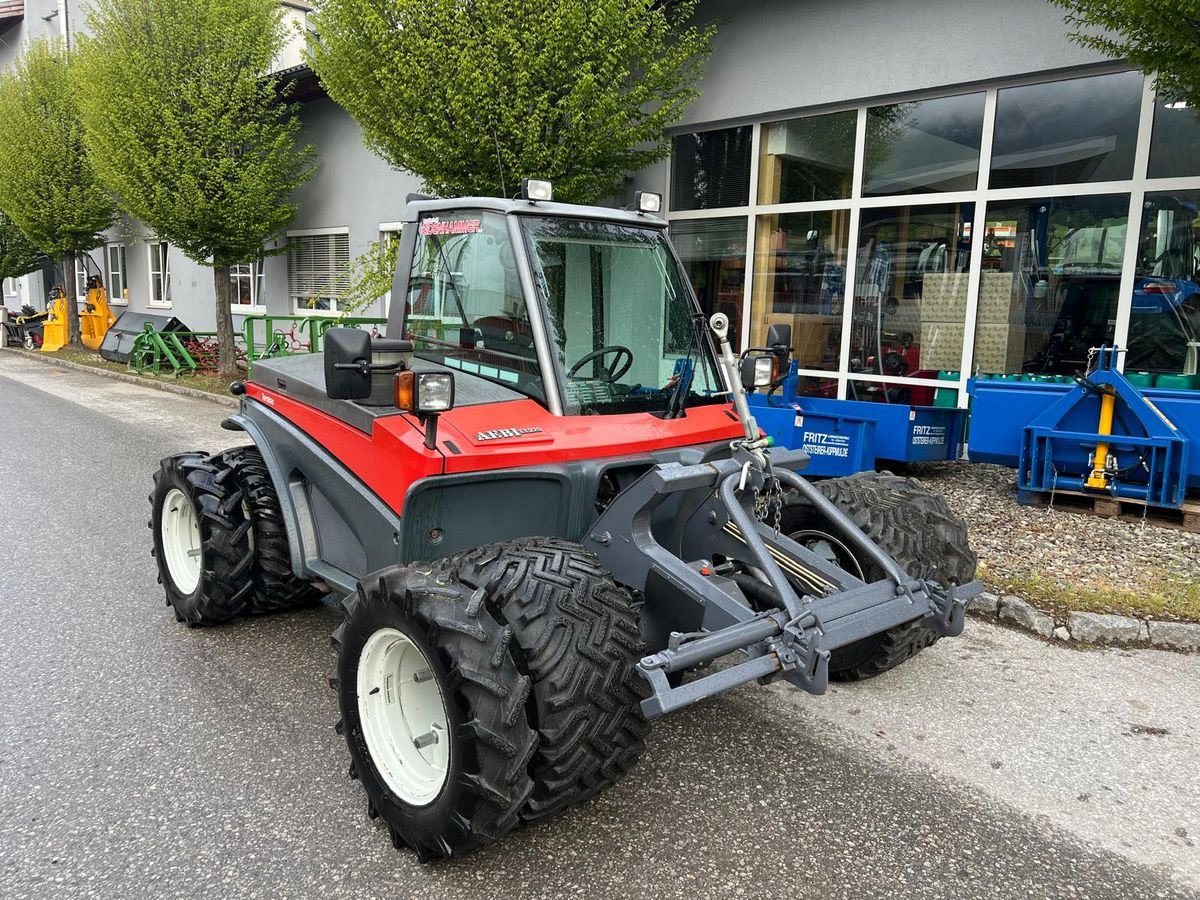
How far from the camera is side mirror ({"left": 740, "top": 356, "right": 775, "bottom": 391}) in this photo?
12.5ft

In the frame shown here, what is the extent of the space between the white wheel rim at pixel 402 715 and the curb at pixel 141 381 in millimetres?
11234

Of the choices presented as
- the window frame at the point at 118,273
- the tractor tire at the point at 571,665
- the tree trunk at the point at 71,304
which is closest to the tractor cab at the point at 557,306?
the tractor tire at the point at 571,665

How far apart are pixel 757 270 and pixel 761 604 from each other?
8320mm

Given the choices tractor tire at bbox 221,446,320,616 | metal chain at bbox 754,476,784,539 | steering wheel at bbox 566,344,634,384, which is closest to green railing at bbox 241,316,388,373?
tractor tire at bbox 221,446,320,616

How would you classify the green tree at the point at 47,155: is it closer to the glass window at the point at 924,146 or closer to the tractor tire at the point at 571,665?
the glass window at the point at 924,146

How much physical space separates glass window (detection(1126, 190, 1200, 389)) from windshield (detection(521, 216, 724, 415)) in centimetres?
629

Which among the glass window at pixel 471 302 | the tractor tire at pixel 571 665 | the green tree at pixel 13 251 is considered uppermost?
the green tree at pixel 13 251

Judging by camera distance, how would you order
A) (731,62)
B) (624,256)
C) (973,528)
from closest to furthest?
1. (624,256)
2. (973,528)
3. (731,62)

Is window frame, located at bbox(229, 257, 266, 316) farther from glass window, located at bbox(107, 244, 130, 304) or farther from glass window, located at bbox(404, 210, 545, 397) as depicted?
glass window, located at bbox(404, 210, 545, 397)

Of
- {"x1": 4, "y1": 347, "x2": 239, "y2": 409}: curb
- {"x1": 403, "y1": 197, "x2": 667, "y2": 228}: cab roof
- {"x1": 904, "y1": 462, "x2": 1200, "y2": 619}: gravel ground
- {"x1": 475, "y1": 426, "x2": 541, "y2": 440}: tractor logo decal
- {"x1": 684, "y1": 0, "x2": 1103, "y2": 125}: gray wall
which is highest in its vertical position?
{"x1": 684, "y1": 0, "x2": 1103, "y2": 125}: gray wall

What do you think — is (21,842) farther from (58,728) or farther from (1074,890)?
(1074,890)

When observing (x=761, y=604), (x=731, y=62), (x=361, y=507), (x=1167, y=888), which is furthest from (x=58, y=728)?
(x=731, y=62)

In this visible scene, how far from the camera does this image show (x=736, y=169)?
36.7ft

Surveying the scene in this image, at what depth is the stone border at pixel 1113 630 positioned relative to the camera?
4.69m
